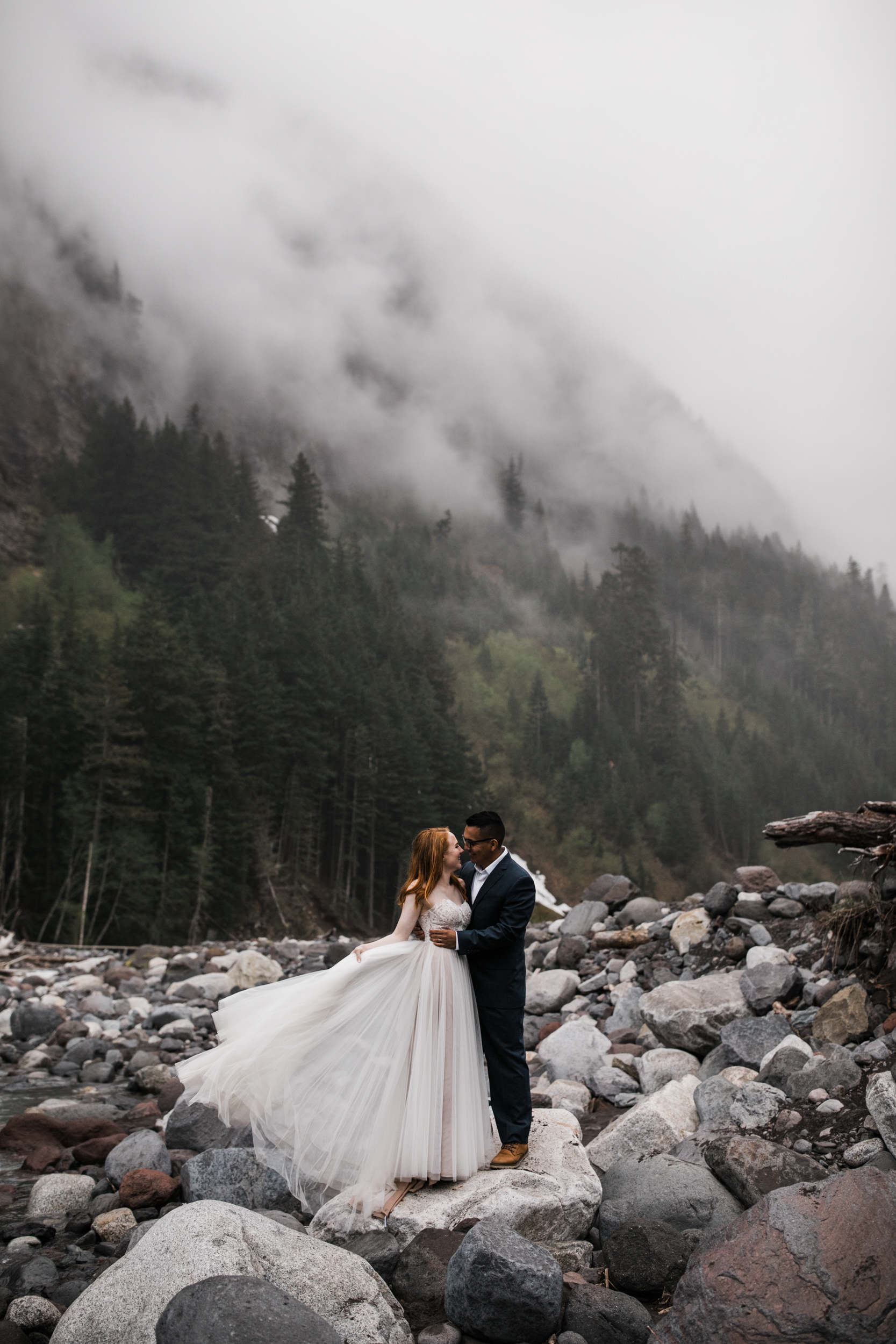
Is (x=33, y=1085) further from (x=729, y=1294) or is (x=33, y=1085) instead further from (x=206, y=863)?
(x=206, y=863)

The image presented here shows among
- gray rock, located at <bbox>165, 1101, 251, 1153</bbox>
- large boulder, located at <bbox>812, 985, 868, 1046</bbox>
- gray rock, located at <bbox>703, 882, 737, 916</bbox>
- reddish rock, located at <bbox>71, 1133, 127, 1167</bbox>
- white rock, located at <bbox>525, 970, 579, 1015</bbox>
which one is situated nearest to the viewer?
gray rock, located at <bbox>165, 1101, 251, 1153</bbox>

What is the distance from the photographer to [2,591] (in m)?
50.6

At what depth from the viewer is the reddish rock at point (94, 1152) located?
672cm

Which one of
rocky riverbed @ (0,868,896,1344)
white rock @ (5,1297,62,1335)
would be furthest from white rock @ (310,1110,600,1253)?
white rock @ (5,1297,62,1335)

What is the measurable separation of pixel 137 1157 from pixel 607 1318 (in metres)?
4.08

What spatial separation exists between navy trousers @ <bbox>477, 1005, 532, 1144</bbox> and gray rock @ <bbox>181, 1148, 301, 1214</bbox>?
1.45 metres

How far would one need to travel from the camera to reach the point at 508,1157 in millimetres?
4922

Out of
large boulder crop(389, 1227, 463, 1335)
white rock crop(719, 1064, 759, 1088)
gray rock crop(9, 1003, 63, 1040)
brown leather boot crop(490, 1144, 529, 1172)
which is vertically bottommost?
gray rock crop(9, 1003, 63, 1040)

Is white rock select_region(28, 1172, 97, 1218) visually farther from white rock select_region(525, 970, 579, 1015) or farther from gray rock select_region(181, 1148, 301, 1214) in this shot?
white rock select_region(525, 970, 579, 1015)

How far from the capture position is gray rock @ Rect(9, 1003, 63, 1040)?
40.0 ft

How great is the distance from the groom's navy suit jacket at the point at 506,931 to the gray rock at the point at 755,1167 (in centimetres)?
156

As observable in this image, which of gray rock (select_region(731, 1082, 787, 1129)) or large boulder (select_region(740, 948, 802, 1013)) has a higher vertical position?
large boulder (select_region(740, 948, 802, 1013))

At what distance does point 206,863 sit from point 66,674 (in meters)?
9.18

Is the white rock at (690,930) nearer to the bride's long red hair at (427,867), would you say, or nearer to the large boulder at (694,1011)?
the large boulder at (694,1011)
